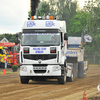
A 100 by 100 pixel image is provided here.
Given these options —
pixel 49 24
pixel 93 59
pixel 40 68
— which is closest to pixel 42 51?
pixel 40 68

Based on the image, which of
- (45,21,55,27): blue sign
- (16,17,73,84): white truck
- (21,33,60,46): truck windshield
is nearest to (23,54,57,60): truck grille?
(16,17,73,84): white truck

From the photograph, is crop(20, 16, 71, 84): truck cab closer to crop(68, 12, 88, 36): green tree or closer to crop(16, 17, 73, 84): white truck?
crop(16, 17, 73, 84): white truck

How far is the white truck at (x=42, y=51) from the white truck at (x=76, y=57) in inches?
156

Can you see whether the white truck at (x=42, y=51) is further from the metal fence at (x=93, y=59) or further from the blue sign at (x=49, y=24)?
the metal fence at (x=93, y=59)

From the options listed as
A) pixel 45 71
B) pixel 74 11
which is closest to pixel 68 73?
pixel 45 71

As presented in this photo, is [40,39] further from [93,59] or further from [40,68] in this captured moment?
[93,59]

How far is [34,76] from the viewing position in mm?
15453

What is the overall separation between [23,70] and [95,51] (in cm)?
4240

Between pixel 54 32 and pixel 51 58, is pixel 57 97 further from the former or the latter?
pixel 54 32

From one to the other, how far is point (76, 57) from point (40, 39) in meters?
6.00

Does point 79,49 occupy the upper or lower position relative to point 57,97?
upper

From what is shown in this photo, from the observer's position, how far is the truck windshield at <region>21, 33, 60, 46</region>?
1516 cm

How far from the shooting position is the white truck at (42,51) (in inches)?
593

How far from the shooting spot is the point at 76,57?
2061 centimetres
